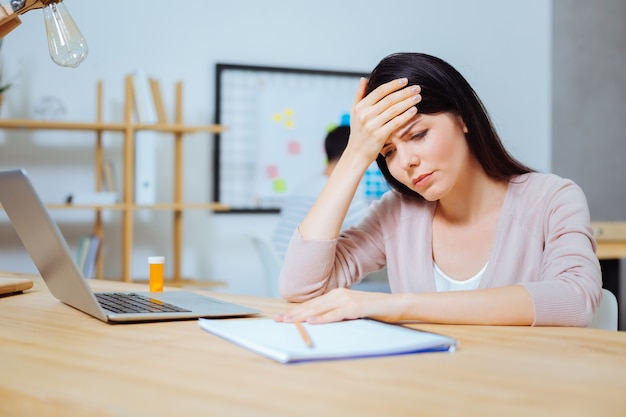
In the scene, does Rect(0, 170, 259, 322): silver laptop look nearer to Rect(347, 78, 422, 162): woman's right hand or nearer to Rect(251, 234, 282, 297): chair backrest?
Rect(347, 78, 422, 162): woman's right hand

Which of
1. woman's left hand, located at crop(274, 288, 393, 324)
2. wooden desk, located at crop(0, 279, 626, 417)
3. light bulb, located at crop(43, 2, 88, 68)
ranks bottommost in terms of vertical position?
wooden desk, located at crop(0, 279, 626, 417)

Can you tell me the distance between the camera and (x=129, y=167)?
336cm

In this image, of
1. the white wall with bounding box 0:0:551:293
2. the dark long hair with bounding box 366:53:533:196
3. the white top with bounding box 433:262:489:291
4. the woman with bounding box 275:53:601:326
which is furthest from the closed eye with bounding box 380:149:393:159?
the white wall with bounding box 0:0:551:293

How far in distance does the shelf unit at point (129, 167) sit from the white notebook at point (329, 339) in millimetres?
2387

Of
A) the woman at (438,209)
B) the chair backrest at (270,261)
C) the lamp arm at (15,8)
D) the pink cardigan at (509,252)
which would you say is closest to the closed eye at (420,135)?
the woman at (438,209)

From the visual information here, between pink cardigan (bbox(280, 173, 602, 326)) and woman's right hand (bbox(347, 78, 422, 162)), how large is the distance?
0.70 ft

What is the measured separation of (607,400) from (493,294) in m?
0.48

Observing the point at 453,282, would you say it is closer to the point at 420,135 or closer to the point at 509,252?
the point at 509,252

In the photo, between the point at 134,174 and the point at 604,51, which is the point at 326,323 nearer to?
the point at 134,174

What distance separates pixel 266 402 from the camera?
637mm

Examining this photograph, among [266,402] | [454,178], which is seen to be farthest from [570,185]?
[266,402]

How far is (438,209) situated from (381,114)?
32 cm

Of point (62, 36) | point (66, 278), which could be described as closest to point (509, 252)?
point (66, 278)

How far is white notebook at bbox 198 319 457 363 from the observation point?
811 mm
